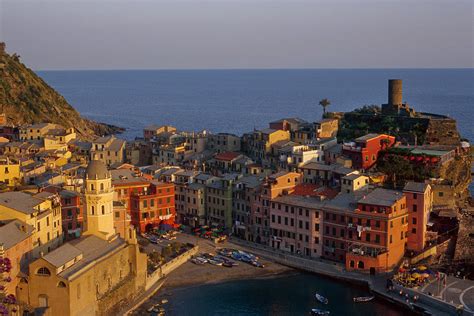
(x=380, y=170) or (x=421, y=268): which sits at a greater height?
(x=380, y=170)

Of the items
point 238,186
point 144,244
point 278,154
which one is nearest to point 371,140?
point 278,154

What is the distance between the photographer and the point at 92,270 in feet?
166

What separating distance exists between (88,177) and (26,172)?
2679 centimetres

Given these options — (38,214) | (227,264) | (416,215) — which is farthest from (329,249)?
(38,214)

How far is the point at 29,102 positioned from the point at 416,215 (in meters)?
102

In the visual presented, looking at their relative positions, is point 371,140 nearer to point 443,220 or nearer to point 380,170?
point 380,170

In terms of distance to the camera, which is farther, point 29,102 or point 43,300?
point 29,102

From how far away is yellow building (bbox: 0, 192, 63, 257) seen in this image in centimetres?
5606

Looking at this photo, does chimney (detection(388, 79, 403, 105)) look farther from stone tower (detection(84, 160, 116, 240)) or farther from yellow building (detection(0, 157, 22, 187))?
stone tower (detection(84, 160, 116, 240))

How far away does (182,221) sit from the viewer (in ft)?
269

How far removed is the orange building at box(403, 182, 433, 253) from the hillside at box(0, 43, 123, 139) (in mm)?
85937

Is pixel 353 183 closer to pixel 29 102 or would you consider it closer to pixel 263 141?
pixel 263 141

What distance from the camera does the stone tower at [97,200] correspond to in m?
56.9

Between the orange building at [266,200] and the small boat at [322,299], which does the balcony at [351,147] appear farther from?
the small boat at [322,299]
